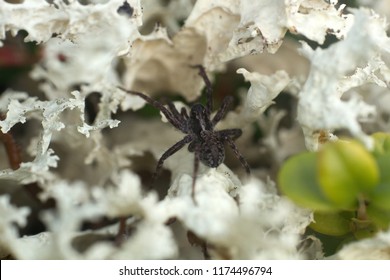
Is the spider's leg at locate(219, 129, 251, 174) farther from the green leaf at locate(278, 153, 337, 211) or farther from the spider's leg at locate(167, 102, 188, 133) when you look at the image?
the green leaf at locate(278, 153, 337, 211)

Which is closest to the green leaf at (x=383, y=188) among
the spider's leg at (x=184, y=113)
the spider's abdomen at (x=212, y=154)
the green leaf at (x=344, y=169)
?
the green leaf at (x=344, y=169)

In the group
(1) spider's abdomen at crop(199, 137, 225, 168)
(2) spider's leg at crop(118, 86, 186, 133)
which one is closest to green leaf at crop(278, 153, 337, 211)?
(1) spider's abdomen at crop(199, 137, 225, 168)

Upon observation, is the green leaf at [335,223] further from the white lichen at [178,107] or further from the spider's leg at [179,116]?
the spider's leg at [179,116]

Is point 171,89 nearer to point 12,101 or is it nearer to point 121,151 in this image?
point 121,151

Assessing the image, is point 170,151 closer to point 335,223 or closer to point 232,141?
point 232,141
